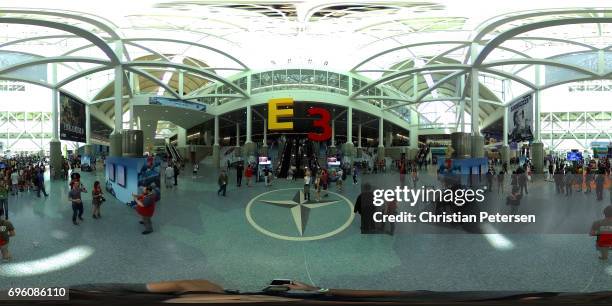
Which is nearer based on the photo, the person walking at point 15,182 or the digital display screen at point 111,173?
the digital display screen at point 111,173

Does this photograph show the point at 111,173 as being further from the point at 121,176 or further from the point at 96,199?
Result: the point at 96,199

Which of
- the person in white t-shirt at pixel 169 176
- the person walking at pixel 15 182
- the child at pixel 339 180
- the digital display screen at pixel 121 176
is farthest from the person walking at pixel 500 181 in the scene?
the person walking at pixel 15 182

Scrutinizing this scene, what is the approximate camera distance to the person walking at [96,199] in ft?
14.0

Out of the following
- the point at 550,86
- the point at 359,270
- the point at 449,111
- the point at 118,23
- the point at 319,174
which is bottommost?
the point at 359,270

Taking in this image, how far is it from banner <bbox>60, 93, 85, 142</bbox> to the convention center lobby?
0.02 metres

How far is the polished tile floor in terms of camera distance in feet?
9.05

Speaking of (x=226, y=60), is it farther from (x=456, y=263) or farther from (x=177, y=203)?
(x=456, y=263)

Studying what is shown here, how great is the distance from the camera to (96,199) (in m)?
4.37

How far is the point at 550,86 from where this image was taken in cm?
A: 432

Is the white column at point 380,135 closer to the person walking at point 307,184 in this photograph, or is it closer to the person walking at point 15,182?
the person walking at point 307,184

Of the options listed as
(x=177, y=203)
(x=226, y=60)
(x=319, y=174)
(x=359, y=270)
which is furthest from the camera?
(x=226, y=60)

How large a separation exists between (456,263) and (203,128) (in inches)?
177

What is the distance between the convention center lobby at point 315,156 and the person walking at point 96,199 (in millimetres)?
28

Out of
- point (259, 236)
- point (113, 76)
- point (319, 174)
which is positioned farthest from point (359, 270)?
point (113, 76)
